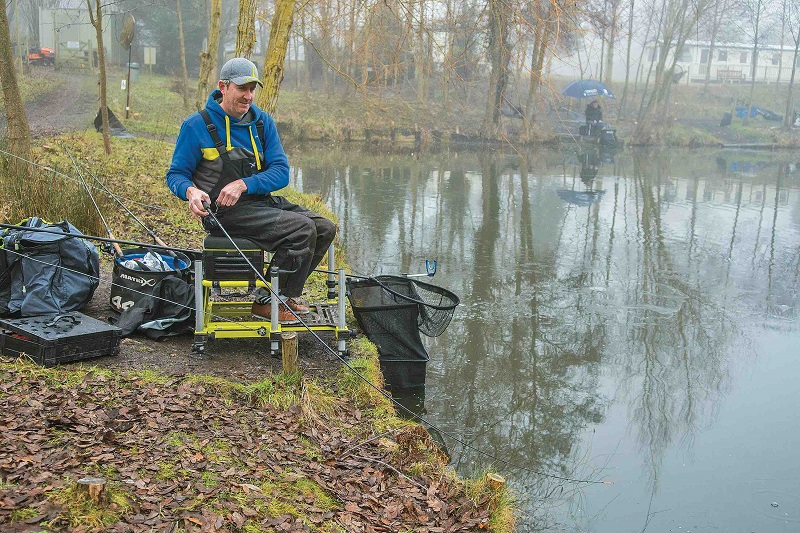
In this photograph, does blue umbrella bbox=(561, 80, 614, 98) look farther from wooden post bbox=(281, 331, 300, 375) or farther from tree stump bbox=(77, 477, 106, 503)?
tree stump bbox=(77, 477, 106, 503)

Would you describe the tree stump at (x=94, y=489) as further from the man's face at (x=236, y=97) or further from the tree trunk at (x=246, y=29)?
the tree trunk at (x=246, y=29)

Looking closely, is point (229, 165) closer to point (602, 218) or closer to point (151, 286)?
point (151, 286)

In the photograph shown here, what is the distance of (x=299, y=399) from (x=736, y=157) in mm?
29373

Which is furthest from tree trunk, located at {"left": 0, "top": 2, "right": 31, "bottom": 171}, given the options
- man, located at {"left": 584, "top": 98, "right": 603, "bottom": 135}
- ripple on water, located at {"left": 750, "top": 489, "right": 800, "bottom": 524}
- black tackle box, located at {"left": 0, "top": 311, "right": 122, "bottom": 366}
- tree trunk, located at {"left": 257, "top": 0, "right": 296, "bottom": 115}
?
man, located at {"left": 584, "top": 98, "right": 603, "bottom": 135}

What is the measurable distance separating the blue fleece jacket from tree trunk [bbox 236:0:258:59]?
5.25 m

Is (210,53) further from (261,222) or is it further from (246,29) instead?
(261,222)

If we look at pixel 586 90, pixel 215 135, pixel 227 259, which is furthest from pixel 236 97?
pixel 586 90

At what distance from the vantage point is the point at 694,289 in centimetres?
1016

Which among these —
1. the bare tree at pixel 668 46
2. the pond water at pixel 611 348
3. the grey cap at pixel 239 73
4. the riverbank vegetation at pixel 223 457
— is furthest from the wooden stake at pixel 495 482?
the bare tree at pixel 668 46

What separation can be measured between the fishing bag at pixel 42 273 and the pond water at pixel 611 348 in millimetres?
2635

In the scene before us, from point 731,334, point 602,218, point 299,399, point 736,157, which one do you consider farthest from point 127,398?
point 736,157

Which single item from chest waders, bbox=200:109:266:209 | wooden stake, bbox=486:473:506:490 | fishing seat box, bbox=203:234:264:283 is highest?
chest waders, bbox=200:109:266:209

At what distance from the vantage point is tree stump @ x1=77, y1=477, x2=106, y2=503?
3.40 meters

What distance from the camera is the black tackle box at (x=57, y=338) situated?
5023 millimetres
